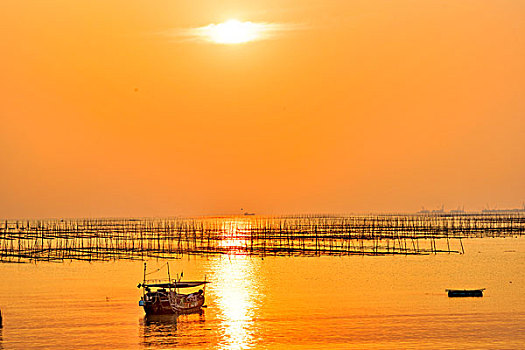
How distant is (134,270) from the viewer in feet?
305

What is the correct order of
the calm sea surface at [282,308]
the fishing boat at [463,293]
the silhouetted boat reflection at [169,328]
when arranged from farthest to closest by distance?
1. the fishing boat at [463,293]
2. the silhouetted boat reflection at [169,328]
3. the calm sea surface at [282,308]

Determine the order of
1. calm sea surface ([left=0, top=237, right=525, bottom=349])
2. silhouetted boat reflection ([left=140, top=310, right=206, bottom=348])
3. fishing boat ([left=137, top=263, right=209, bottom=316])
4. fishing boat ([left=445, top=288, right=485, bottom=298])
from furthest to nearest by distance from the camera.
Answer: fishing boat ([left=445, top=288, right=485, bottom=298]), fishing boat ([left=137, top=263, right=209, bottom=316]), silhouetted boat reflection ([left=140, top=310, right=206, bottom=348]), calm sea surface ([left=0, top=237, right=525, bottom=349])

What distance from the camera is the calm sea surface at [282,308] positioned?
152ft

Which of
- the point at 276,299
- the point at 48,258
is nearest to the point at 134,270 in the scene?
the point at 48,258

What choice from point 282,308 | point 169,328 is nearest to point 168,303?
point 169,328

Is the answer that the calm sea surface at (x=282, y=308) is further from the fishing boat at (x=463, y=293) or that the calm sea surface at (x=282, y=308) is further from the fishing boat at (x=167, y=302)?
the fishing boat at (x=167, y=302)

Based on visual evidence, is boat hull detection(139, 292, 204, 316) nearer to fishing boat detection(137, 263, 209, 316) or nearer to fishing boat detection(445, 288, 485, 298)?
fishing boat detection(137, 263, 209, 316)

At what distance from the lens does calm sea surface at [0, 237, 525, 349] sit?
Answer: 46406 mm

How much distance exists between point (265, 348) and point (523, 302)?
2708cm

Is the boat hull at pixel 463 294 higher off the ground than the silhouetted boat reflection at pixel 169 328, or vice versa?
the boat hull at pixel 463 294

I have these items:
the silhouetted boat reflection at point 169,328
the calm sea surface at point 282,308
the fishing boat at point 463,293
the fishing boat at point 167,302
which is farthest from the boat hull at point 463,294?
the fishing boat at point 167,302

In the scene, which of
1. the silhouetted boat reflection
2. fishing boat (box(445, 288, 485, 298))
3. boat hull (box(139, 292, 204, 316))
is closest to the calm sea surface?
the silhouetted boat reflection

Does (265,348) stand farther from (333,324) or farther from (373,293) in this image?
(373,293)

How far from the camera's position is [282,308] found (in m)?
59.8
